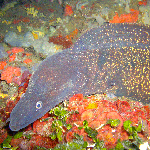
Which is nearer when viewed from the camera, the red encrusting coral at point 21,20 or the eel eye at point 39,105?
the eel eye at point 39,105

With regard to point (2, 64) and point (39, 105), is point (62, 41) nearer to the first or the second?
point (2, 64)

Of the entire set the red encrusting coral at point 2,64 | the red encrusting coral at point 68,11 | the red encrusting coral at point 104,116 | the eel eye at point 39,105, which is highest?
the red encrusting coral at point 68,11

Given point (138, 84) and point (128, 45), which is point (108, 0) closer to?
point (128, 45)

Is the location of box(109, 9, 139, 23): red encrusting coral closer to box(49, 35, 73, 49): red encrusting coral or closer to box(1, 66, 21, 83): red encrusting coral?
box(49, 35, 73, 49): red encrusting coral

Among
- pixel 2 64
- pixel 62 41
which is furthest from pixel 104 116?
pixel 62 41

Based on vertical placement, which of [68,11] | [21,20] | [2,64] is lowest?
[2,64]

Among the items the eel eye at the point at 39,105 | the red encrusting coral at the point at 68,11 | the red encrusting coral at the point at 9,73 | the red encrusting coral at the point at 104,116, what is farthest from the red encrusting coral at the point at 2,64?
the red encrusting coral at the point at 68,11

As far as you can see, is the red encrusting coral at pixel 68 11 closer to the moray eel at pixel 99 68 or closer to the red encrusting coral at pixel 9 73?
the moray eel at pixel 99 68

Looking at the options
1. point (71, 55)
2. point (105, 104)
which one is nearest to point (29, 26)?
point (71, 55)

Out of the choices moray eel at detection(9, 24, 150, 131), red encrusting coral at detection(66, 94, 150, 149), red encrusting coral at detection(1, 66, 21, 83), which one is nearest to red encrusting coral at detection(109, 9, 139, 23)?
moray eel at detection(9, 24, 150, 131)
